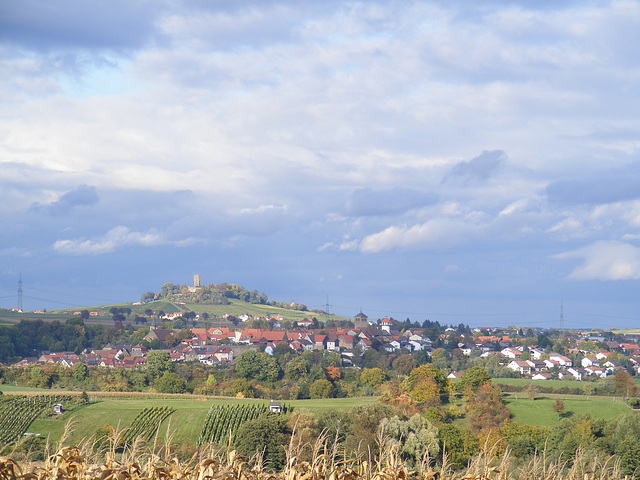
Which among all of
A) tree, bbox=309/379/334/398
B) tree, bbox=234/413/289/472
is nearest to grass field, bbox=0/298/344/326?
tree, bbox=309/379/334/398

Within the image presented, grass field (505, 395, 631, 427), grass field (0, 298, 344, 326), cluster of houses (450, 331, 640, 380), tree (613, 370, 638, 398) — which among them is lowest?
cluster of houses (450, 331, 640, 380)

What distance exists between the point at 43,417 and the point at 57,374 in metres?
26.7

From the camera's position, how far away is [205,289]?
654ft

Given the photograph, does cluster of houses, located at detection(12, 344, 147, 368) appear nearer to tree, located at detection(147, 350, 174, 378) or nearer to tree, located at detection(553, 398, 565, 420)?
tree, located at detection(147, 350, 174, 378)

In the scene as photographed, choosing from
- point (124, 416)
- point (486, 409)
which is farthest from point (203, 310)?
point (486, 409)

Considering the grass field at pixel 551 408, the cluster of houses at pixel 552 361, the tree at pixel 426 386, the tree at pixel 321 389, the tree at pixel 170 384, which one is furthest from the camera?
the cluster of houses at pixel 552 361

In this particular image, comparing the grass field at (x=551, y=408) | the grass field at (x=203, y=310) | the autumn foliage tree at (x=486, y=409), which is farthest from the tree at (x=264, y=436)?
the grass field at (x=203, y=310)

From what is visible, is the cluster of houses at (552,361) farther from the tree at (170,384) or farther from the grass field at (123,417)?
the grass field at (123,417)

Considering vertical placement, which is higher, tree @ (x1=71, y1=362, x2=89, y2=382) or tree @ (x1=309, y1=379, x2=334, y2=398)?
tree @ (x1=71, y1=362, x2=89, y2=382)

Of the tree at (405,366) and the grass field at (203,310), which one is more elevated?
the grass field at (203,310)

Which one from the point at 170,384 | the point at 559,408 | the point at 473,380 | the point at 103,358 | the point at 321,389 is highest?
the point at 473,380

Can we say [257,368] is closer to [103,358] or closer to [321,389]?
[321,389]

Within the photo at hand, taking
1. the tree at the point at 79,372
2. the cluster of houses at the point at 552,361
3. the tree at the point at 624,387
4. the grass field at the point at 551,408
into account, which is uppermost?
the tree at the point at 79,372

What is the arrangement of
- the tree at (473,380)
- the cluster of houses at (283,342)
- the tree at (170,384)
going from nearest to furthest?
the tree at (473,380), the tree at (170,384), the cluster of houses at (283,342)
